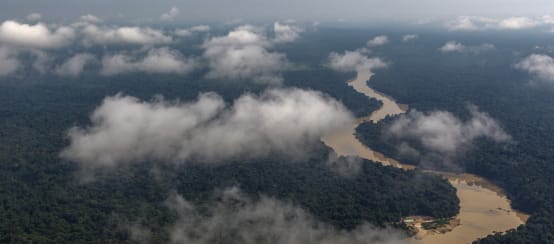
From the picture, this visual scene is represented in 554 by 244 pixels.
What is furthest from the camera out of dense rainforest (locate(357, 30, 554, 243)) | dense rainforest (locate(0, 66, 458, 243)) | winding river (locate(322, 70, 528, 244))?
dense rainforest (locate(357, 30, 554, 243))

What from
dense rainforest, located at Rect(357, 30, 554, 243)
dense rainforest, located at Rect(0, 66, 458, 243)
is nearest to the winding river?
dense rainforest, located at Rect(357, 30, 554, 243)

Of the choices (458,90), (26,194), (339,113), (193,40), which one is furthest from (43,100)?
(193,40)

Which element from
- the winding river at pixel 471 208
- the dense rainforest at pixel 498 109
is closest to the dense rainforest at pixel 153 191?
the winding river at pixel 471 208

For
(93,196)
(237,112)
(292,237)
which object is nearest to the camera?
(292,237)

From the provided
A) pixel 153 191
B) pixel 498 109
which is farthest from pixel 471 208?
pixel 498 109

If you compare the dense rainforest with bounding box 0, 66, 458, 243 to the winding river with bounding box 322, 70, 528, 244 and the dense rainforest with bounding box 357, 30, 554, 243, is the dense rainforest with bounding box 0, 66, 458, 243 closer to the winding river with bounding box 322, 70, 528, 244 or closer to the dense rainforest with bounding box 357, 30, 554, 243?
the winding river with bounding box 322, 70, 528, 244

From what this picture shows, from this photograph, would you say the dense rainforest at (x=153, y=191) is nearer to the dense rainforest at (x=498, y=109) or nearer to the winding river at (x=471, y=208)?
the winding river at (x=471, y=208)

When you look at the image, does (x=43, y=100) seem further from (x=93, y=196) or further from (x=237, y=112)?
(x=93, y=196)
